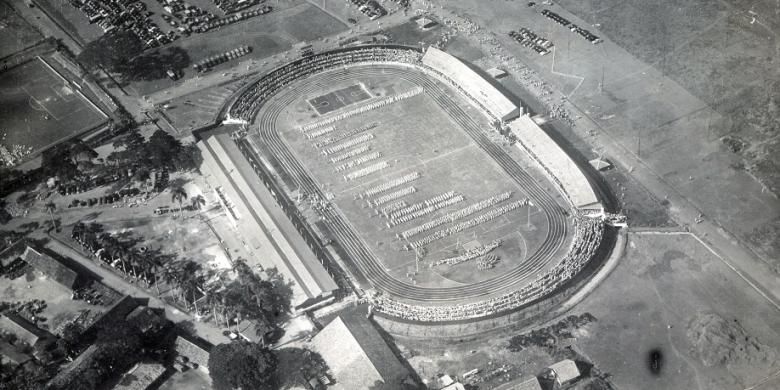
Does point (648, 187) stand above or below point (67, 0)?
below

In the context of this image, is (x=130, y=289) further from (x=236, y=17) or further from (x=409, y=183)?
(x=236, y=17)

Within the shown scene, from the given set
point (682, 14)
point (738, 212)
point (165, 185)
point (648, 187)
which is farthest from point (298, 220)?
point (682, 14)

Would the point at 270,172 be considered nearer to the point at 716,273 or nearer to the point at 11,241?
the point at 11,241

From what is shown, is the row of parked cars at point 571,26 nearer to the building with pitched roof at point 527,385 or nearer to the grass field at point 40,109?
the building with pitched roof at point 527,385

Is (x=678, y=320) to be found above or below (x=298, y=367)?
below

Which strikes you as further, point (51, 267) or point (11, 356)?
point (51, 267)

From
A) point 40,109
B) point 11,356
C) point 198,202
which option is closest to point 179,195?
point 198,202

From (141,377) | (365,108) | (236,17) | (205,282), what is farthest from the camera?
(236,17)

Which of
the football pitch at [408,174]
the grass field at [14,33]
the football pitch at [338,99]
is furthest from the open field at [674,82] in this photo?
the grass field at [14,33]
